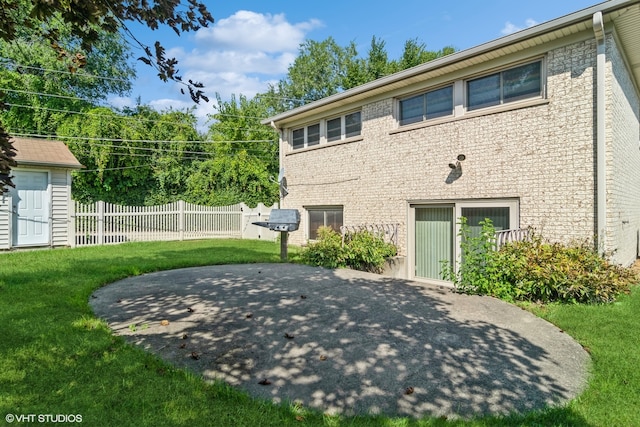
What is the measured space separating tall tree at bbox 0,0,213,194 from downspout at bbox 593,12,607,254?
6.60 metres

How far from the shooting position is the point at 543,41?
22.8ft

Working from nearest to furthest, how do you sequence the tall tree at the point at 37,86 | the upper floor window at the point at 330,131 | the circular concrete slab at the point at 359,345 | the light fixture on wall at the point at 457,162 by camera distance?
the circular concrete slab at the point at 359,345 → the light fixture on wall at the point at 457,162 → the upper floor window at the point at 330,131 → the tall tree at the point at 37,86

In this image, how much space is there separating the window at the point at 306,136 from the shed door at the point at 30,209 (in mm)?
8359

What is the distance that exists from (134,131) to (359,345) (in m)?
23.3

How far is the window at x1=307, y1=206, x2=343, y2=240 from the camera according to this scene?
465 inches

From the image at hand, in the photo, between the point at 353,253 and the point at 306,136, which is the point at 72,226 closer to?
the point at 306,136

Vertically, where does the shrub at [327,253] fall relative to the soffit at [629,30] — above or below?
below

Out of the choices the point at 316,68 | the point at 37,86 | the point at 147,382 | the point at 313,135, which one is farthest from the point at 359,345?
the point at 316,68

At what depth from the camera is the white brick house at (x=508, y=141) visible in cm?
644


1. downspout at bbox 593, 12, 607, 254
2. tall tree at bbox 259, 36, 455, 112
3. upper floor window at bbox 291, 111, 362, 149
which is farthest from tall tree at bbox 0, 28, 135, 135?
downspout at bbox 593, 12, 607, 254

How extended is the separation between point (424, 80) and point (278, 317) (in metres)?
7.01

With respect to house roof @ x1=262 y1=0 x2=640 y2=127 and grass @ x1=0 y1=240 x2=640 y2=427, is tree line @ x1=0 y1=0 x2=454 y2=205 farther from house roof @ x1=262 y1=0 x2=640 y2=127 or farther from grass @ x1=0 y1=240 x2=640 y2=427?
grass @ x1=0 y1=240 x2=640 y2=427

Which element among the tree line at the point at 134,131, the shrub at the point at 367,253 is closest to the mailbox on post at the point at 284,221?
the shrub at the point at 367,253

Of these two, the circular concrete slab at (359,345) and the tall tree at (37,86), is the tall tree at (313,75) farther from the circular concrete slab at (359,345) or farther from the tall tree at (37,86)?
the circular concrete slab at (359,345)
